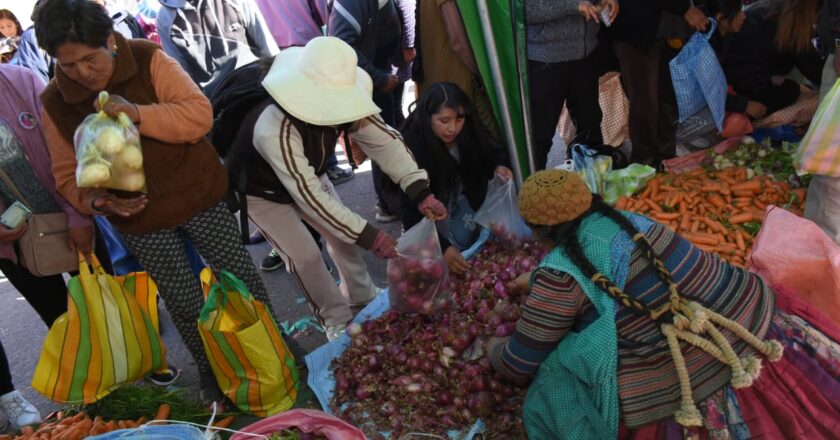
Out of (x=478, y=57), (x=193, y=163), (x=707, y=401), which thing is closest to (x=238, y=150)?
(x=193, y=163)

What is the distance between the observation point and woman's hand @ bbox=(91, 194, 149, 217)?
210 centimetres

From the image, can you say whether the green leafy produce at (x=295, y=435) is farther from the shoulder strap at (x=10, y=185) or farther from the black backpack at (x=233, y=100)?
the shoulder strap at (x=10, y=185)

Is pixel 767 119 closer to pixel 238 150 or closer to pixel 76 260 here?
pixel 238 150

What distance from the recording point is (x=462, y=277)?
2.92 meters

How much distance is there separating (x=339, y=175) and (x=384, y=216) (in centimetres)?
93

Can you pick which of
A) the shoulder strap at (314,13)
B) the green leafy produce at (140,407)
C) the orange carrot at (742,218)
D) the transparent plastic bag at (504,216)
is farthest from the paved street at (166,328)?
the orange carrot at (742,218)

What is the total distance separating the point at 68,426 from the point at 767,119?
374 centimetres

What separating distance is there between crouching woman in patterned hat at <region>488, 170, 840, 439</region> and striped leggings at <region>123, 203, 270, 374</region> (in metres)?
1.31

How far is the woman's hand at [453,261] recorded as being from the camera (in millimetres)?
2840

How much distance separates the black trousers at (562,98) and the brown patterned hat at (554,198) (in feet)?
5.22

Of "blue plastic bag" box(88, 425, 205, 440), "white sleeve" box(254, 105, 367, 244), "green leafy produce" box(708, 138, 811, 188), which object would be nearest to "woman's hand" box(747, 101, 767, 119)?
"green leafy produce" box(708, 138, 811, 188)

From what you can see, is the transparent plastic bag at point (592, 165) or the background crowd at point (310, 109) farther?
the transparent plastic bag at point (592, 165)

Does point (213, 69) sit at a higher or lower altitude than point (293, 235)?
higher

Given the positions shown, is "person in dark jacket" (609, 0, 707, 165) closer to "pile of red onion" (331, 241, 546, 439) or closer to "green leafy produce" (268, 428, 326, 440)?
"pile of red onion" (331, 241, 546, 439)
